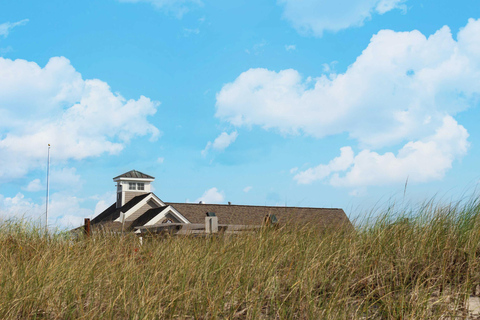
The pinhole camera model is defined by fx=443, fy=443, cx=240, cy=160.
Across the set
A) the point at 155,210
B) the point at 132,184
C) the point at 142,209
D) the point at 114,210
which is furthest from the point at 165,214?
the point at 114,210

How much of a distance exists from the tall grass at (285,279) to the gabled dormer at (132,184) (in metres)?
30.2

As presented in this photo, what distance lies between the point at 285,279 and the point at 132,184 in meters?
32.9

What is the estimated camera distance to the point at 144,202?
111ft

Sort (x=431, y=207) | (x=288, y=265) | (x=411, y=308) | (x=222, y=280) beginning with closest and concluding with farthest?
(x=411, y=308), (x=222, y=280), (x=288, y=265), (x=431, y=207)

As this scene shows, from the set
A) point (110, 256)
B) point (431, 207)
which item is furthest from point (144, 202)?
point (431, 207)

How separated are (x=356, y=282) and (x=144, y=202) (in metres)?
29.5

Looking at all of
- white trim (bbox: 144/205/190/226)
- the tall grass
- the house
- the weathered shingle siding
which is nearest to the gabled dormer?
the house

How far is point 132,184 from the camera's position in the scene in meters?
37.2

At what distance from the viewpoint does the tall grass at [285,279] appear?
5062 mm

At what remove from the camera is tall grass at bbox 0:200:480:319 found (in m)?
5.06

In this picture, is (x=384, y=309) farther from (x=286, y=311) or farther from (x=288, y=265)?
(x=288, y=265)

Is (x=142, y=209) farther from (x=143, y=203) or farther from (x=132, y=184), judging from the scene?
(x=132, y=184)

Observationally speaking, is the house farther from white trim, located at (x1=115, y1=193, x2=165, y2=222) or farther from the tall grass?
the tall grass

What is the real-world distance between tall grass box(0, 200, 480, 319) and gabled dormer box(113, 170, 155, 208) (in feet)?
99.2
